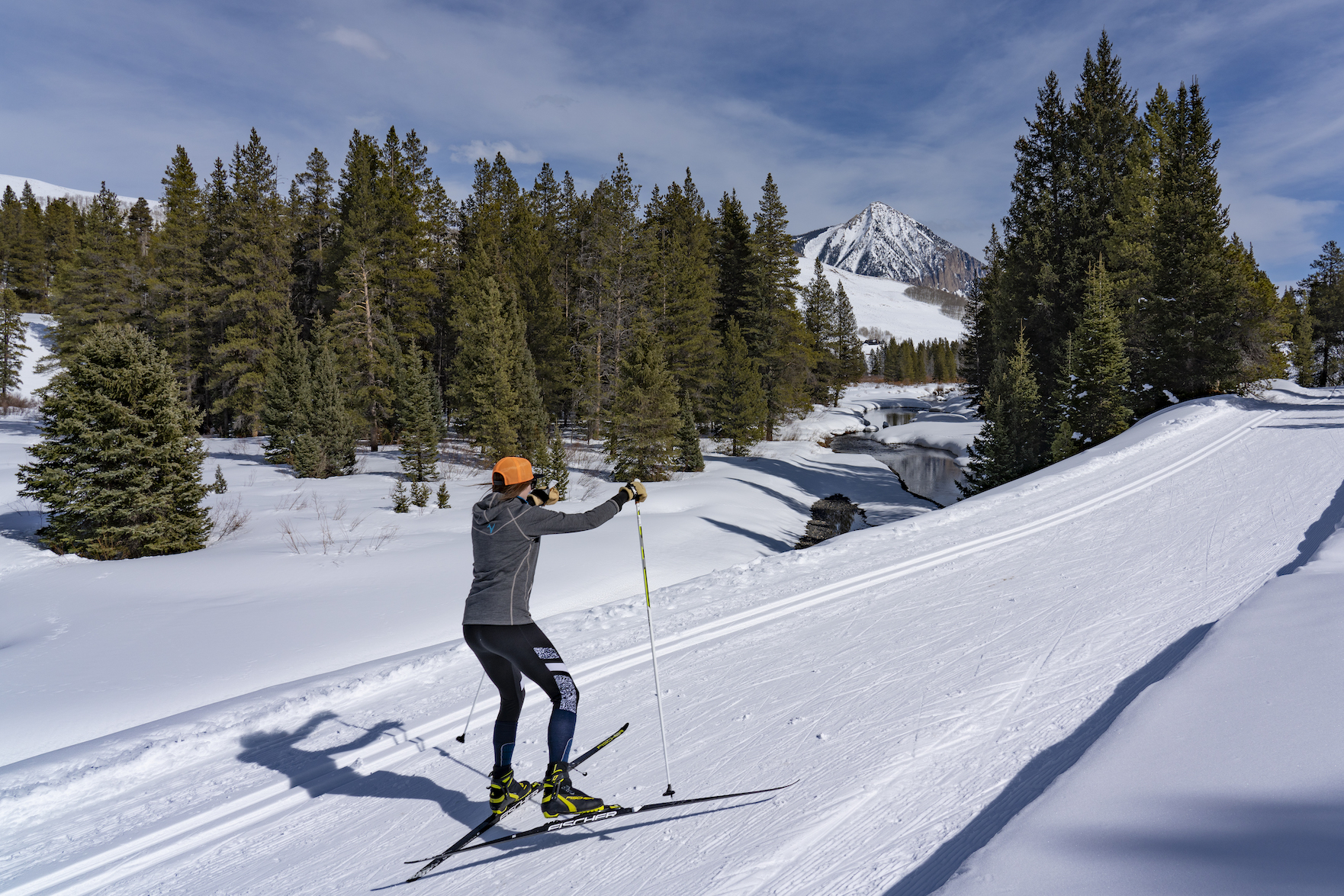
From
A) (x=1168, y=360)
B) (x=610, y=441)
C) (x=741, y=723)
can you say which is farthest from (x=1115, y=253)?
(x=741, y=723)

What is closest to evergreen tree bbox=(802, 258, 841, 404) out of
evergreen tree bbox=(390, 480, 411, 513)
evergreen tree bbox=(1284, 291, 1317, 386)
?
evergreen tree bbox=(1284, 291, 1317, 386)

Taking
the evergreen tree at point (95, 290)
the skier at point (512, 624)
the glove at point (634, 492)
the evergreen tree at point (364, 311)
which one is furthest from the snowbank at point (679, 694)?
the evergreen tree at point (95, 290)

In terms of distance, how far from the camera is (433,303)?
148 ft

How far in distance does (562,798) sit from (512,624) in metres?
1.10

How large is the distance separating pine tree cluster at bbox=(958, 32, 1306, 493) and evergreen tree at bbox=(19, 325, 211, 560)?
22.5 meters

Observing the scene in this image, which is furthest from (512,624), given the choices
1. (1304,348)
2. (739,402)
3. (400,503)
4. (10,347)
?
(1304,348)

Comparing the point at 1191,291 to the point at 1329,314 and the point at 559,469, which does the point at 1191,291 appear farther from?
the point at 1329,314

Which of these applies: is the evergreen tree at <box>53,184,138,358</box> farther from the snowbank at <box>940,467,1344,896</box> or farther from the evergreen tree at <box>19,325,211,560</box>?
the snowbank at <box>940,467,1344,896</box>

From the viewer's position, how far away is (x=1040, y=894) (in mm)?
2465

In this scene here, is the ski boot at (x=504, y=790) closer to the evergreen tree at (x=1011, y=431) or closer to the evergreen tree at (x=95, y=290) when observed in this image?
the evergreen tree at (x=1011, y=431)

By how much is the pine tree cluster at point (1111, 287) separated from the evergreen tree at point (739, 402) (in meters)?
12.3

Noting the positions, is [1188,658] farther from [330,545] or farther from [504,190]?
[504,190]

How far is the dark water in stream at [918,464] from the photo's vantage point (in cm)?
2892

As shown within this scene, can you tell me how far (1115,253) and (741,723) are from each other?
1060 inches
